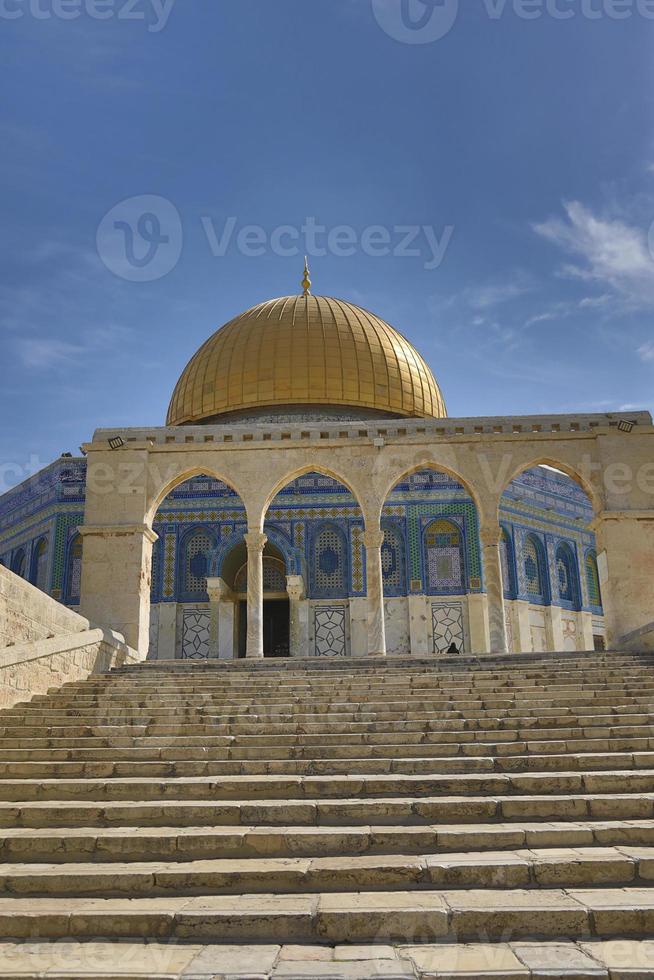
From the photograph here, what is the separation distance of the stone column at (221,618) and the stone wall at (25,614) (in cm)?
784

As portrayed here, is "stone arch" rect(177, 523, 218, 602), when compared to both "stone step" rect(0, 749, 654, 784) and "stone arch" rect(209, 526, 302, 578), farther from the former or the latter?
"stone step" rect(0, 749, 654, 784)

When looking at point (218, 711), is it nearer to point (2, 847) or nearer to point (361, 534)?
point (2, 847)

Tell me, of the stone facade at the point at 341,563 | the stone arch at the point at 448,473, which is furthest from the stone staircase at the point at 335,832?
the stone facade at the point at 341,563

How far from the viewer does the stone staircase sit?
3.56 meters

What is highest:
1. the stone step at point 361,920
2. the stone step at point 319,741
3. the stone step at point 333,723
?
the stone step at point 333,723

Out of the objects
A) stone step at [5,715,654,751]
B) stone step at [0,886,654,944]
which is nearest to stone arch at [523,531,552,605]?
stone step at [5,715,654,751]

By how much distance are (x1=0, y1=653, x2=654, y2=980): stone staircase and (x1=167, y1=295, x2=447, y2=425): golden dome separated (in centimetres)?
1060

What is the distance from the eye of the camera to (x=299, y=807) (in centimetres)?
495

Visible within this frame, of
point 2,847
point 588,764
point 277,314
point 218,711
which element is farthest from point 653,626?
point 277,314

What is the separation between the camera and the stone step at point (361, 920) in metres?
3.65

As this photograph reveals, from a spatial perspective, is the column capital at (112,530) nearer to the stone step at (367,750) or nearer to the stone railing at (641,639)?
the stone step at (367,750)

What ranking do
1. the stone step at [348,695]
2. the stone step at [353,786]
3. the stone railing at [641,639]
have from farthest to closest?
the stone railing at [641,639] < the stone step at [348,695] < the stone step at [353,786]

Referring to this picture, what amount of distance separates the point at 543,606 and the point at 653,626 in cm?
924

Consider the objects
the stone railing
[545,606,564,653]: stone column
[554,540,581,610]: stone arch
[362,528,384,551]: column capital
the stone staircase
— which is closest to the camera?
the stone staircase
